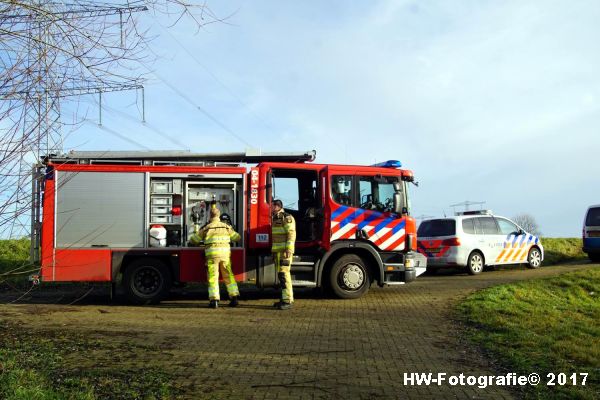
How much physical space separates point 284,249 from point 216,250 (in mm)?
1199

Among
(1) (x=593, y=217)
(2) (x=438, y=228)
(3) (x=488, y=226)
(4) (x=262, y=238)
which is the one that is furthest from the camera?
(1) (x=593, y=217)

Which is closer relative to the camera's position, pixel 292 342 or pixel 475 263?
pixel 292 342

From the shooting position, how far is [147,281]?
32.3 feet

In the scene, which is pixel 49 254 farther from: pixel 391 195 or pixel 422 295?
pixel 422 295

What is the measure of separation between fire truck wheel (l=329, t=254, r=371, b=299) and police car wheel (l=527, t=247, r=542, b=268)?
879cm

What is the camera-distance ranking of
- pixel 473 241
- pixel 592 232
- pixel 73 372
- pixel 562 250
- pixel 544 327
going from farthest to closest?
pixel 562 250 < pixel 592 232 < pixel 473 241 < pixel 544 327 < pixel 73 372

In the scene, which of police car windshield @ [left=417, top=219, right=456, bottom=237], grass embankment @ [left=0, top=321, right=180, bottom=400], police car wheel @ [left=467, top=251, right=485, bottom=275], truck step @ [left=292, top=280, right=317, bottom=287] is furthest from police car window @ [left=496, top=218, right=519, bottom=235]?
grass embankment @ [left=0, top=321, right=180, bottom=400]

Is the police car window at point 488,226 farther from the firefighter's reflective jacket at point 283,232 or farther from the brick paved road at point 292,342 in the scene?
the firefighter's reflective jacket at point 283,232

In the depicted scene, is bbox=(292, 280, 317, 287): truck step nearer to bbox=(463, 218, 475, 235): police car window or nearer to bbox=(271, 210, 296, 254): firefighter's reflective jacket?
bbox=(271, 210, 296, 254): firefighter's reflective jacket

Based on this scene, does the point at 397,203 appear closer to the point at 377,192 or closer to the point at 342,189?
the point at 377,192

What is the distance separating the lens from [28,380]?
458 cm

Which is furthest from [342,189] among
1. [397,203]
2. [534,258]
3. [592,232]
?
[592,232]

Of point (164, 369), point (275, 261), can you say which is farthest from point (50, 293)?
point (164, 369)

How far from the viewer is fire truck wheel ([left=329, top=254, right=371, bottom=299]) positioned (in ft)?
33.2
